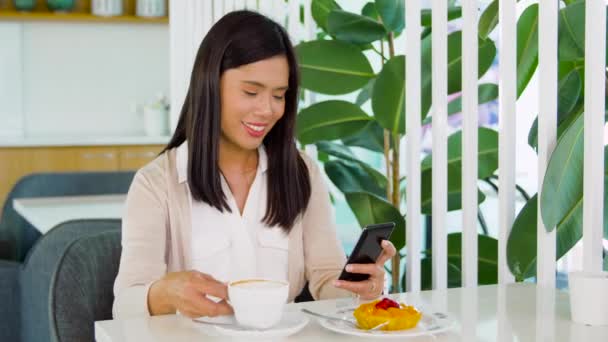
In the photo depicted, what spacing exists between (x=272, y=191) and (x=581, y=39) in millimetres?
644

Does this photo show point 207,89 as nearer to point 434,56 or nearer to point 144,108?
point 434,56

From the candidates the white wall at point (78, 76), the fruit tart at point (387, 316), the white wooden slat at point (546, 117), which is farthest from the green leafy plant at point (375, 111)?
the white wall at point (78, 76)

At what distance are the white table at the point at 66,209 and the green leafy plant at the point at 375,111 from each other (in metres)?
0.81

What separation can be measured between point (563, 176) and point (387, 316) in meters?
0.43

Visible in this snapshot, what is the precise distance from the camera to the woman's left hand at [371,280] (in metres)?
1.46

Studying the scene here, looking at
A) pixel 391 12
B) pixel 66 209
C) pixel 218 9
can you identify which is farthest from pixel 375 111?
pixel 66 209

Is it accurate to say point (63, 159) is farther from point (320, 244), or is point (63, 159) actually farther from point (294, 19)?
point (320, 244)

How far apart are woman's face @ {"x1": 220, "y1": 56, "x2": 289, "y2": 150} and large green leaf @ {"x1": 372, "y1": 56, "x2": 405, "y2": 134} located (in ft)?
0.80

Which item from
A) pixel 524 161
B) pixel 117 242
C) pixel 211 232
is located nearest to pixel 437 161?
pixel 211 232

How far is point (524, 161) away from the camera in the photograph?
5023mm

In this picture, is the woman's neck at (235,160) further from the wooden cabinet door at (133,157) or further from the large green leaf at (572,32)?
the wooden cabinet door at (133,157)

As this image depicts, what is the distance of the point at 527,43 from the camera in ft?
5.69

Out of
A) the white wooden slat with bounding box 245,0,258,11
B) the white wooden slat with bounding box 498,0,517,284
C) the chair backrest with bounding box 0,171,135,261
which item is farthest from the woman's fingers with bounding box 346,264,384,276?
the chair backrest with bounding box 0,171,135,261

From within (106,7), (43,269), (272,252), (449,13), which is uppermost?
(106,7)
